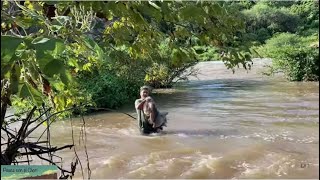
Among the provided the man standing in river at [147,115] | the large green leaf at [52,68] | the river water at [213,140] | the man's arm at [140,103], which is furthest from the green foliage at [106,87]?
the large green leaf at [52,68]

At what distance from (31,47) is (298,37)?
42669mm

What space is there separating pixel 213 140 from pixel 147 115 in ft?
5.33

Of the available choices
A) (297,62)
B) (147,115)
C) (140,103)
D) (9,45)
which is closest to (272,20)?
(297,62)

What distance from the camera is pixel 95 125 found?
1307 centimetres

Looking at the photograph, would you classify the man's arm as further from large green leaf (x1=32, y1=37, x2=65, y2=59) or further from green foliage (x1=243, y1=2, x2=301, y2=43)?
green foliage (x1=243, y1=2, x2=301, y2=43)

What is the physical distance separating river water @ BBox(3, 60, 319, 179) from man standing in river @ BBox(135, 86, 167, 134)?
0.27 metres

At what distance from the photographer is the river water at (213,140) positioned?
8.19 m

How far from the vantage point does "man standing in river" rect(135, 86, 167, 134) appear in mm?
10883

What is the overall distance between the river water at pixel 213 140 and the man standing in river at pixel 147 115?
27cm

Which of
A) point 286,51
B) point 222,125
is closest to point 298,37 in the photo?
point 286,51

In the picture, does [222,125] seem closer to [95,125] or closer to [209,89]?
[95,125]

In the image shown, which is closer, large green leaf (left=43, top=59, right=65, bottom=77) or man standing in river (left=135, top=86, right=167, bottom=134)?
large green leaf (left=43, top=59, right=65, bottom=77)

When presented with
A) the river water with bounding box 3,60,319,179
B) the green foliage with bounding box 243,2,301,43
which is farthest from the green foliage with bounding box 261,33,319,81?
the green foliage with bounding box 243,2,301,43

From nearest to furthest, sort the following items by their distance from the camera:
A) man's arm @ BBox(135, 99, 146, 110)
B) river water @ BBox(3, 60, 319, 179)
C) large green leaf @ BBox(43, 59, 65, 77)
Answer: large green leaf @ BBox(43, 59, 65, 77)
river water @ BBox(3, 60, 319, 179)
man's arm @ BBox(135, 99, 146, 110)
